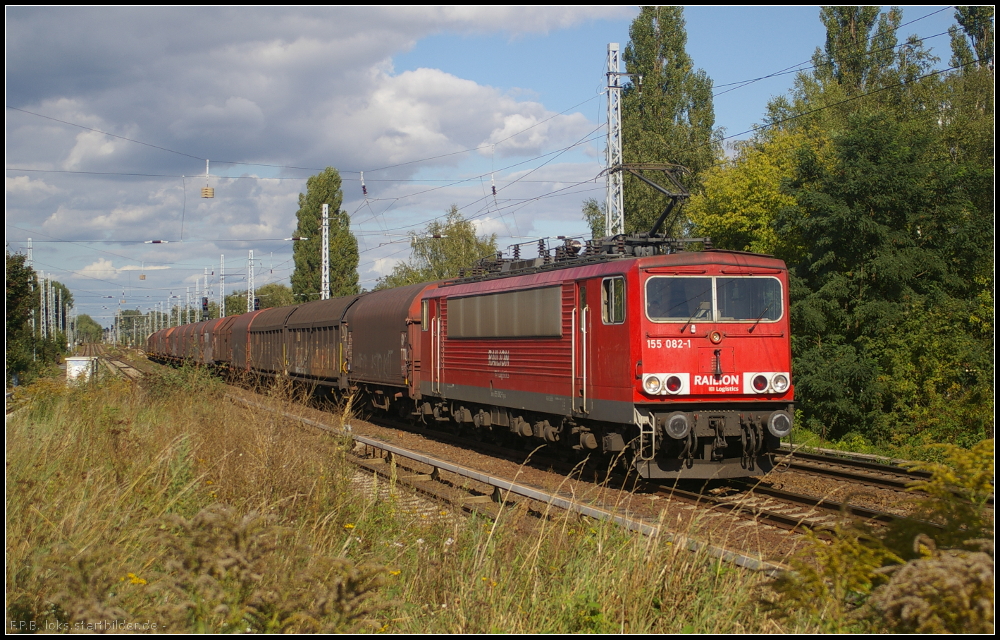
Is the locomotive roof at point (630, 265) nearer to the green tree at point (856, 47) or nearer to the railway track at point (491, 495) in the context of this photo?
the railway track at point (491, 495)

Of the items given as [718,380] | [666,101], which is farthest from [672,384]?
[666,101]

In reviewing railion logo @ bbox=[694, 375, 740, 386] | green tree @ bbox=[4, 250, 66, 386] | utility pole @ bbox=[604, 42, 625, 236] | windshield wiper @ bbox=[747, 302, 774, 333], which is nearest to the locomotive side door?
railion logo @ bbox=[694, 375, 740, 386]

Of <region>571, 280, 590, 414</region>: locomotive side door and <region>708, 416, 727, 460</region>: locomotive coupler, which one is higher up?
<region>571, 280, 590, 414</region>: locomotive side door

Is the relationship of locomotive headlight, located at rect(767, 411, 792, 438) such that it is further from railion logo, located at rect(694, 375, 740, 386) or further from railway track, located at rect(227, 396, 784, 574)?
railway track, located at rect(227, 396, 784, 574)

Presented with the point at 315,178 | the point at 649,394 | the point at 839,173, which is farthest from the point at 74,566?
the point at 315,178

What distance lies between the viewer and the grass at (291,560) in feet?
13.7

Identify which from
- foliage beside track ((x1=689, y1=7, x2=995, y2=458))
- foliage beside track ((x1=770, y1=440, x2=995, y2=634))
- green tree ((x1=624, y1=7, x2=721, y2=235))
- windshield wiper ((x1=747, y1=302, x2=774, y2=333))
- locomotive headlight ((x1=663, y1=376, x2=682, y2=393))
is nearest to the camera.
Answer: foliage beside track ((x1=770, y1=440, x2=995, y2=634))

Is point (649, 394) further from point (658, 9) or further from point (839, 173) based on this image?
point (658, 9)

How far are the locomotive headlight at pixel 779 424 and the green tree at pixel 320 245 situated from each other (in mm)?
45834

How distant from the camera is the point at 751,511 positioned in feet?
30.9

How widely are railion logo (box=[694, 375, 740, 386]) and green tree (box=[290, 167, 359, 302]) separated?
4568cm

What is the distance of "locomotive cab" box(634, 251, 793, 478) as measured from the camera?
10203 millimetres

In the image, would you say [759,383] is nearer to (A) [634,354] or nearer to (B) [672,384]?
(B) [672,384]

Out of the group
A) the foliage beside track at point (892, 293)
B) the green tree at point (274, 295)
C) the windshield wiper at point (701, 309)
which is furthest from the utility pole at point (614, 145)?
the green tree at point (274, 295)
